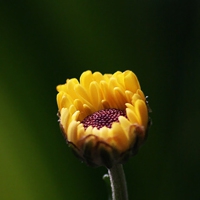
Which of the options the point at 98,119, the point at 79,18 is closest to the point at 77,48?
the point at 79,18

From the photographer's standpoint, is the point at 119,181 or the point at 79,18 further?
the point at 79,18

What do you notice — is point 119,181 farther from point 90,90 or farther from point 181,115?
point 181,115

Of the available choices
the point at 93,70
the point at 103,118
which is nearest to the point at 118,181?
the point at 103,118

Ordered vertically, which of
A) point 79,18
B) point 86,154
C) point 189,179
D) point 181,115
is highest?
point 79,18

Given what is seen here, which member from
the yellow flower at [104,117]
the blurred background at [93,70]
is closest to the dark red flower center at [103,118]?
the yellow flower at [104,117]

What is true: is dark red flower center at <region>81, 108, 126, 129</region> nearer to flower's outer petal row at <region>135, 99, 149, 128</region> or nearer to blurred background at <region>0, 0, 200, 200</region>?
flower's outer petal row at <region>135, 99, 149, 128</region>

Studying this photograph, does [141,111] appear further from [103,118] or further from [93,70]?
[93,70]

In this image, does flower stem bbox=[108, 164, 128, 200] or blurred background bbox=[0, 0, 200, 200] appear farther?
blurred background bbox=[0, 0, 200, 200]

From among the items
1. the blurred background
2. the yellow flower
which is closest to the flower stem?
the yellow flower
